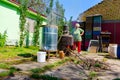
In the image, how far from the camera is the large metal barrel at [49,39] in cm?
1087

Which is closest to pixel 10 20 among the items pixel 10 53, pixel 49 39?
Result: pixel 10 53

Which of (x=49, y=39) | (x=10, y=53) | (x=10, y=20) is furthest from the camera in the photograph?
(x=10, y=20)

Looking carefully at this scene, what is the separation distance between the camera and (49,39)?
10984 millimetres

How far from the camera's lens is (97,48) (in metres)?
20.7

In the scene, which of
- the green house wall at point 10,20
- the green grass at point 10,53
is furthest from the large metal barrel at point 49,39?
the green house wall at point 10,20

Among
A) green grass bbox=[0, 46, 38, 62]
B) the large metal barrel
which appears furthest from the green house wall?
the large metal barrel

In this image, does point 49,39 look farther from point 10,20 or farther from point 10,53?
point 10,20

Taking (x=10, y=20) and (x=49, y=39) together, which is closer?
(x=49, y=39)

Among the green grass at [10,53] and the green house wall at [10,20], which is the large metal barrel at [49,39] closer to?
the green grass at [10,53]

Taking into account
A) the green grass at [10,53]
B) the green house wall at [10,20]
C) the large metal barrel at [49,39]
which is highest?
the green house wall at [10,20]

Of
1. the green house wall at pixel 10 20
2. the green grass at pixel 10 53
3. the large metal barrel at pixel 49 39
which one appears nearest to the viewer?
the green grass at pixel 10 53

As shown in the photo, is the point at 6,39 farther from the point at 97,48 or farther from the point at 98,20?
the point at 98,20

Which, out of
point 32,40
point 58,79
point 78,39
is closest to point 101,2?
point 32,40

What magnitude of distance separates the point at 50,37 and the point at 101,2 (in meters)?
15.3
